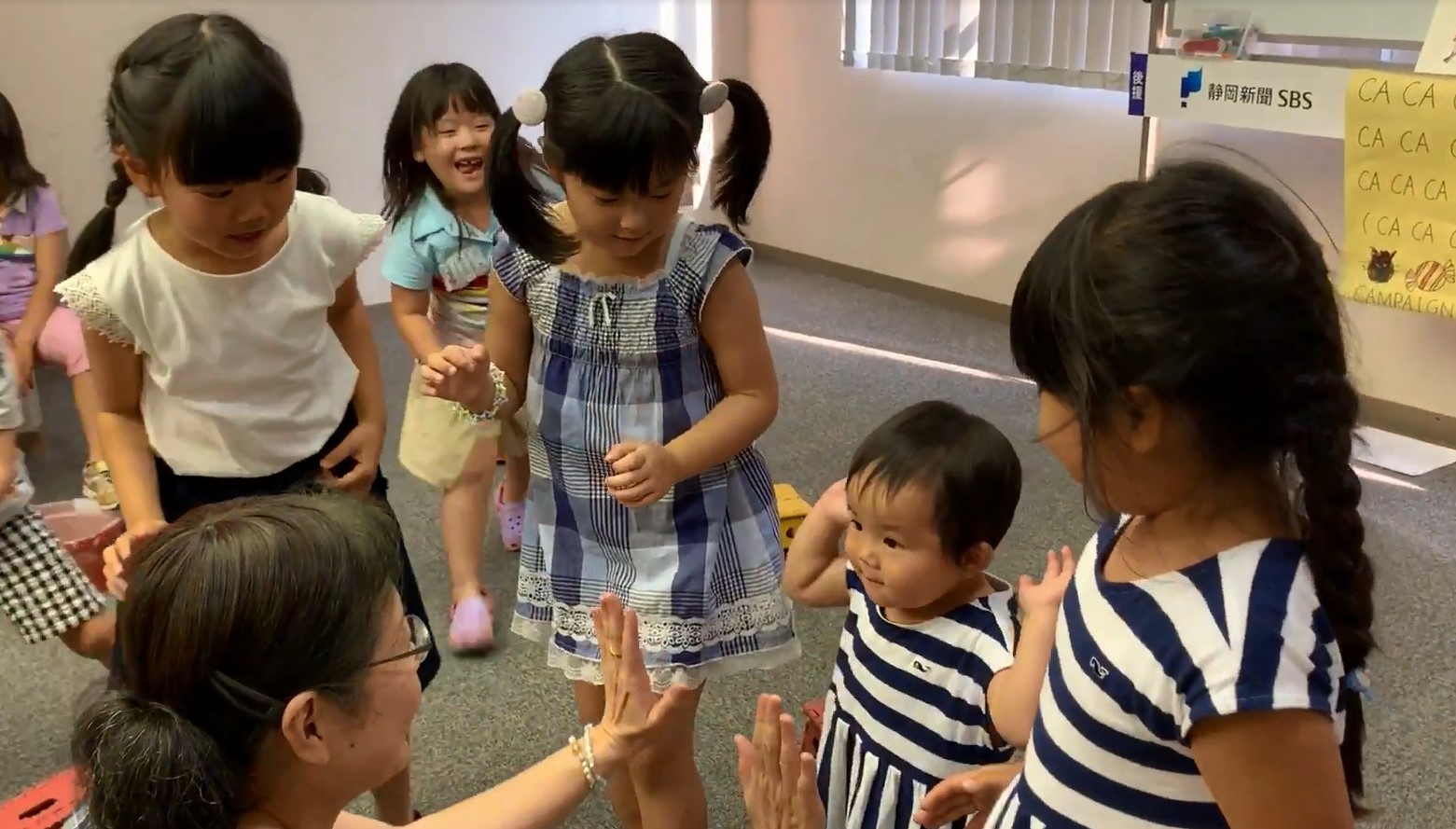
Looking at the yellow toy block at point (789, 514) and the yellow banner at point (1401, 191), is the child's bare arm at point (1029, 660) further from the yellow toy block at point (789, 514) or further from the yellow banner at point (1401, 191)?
the yellow banner at point (1401, 191)

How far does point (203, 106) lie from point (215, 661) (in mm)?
570

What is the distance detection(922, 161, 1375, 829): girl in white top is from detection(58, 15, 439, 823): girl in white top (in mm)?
775

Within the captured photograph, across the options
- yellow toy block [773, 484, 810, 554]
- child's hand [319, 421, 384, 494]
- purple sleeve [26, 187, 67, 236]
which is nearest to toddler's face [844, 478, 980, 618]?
child's hand [319, 421, 384, 494]

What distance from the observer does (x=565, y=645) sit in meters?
1.36

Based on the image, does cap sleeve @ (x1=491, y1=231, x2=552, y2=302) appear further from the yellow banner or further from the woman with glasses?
the yellow banner

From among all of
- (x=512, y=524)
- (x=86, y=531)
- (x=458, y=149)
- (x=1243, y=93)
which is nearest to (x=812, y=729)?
(x=512, y=524)

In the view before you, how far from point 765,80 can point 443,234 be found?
8.90ft

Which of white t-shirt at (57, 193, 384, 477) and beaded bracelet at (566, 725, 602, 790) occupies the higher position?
white t-shirt at (57, 193, 384, 477)

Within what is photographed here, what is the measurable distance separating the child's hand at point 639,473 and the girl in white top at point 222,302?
322mm

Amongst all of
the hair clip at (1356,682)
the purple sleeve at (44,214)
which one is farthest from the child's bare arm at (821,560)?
the purple sleeve at (44,214)

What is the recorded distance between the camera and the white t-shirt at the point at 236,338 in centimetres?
127

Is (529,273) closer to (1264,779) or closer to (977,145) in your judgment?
(1264,779)

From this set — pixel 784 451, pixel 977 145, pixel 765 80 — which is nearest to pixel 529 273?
pixel 784 451

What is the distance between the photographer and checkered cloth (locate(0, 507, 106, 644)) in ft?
5.31
